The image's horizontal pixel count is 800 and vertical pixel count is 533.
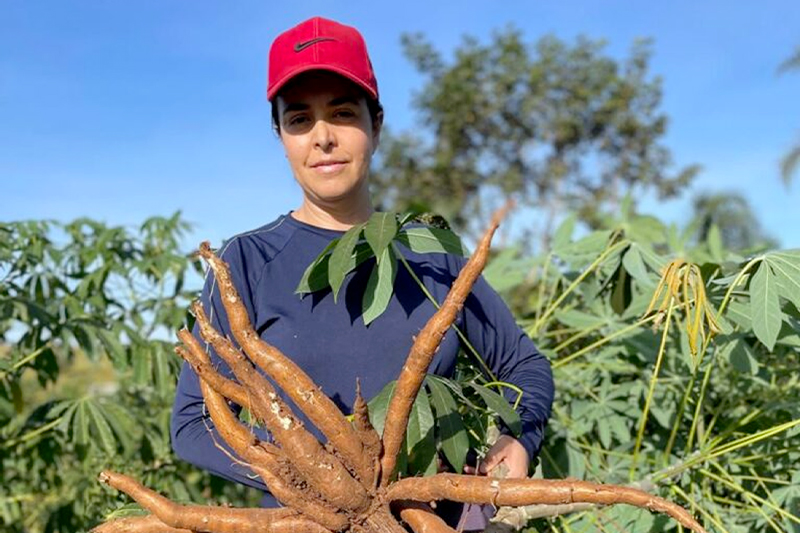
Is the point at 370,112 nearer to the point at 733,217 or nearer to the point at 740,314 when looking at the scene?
the point at 740,314

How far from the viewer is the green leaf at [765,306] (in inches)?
52.9

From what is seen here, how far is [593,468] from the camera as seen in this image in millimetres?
1870

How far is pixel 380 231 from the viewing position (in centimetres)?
115

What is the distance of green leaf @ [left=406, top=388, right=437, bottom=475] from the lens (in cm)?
103

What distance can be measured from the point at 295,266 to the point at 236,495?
→ 1.83 m

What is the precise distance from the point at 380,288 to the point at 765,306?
0.64 meters

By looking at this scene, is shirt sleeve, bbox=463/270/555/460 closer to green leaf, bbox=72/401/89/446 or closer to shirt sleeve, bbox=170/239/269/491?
shirt sleeve, bbox=170/239/269/491

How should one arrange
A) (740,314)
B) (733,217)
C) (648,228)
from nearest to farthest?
(740,314), (648,228), (733,217)

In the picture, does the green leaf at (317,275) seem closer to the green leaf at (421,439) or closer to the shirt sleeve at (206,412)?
the shirt sleeve at (206,412)

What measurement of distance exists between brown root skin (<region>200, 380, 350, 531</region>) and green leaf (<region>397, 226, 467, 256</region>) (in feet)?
1.17

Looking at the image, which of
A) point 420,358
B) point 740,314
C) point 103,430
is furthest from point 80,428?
point 740,314

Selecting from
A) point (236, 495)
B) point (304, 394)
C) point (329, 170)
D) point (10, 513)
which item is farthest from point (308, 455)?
point (10, 513)

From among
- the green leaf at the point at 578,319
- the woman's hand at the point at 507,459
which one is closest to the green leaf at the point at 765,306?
the woman's hand at the point at 507,459

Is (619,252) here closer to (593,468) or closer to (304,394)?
(593,468)
